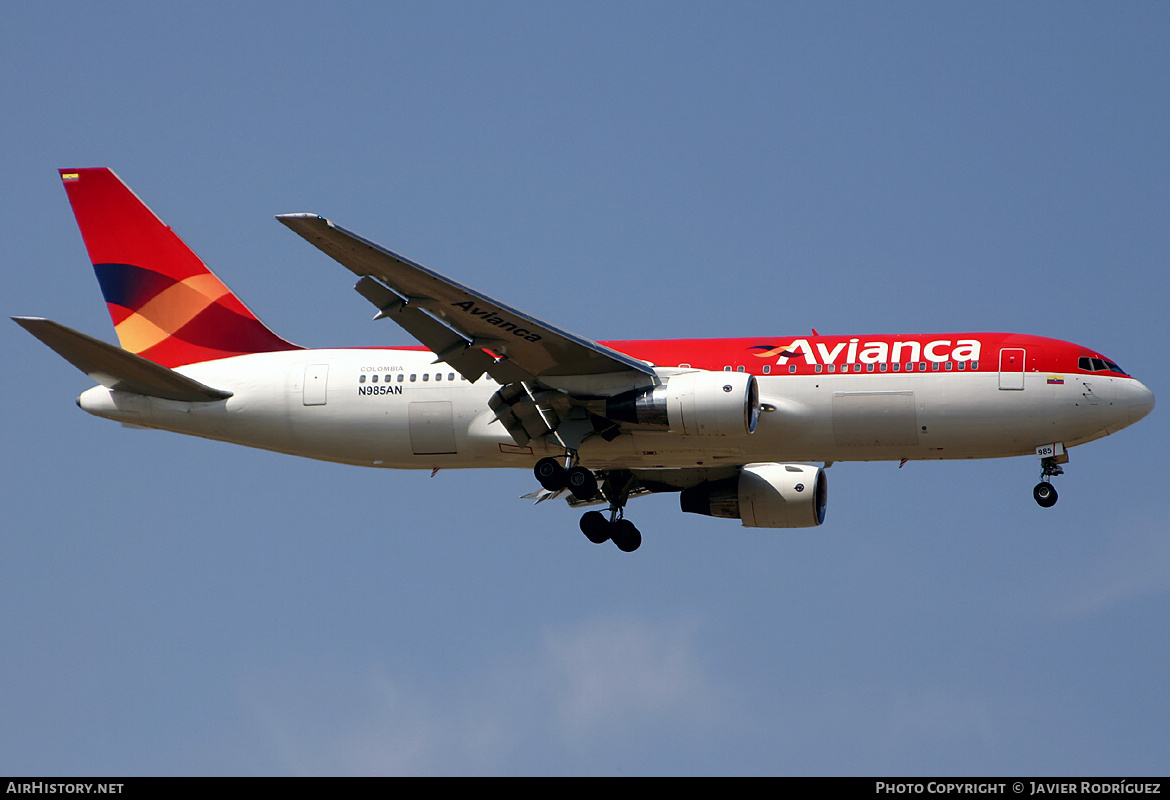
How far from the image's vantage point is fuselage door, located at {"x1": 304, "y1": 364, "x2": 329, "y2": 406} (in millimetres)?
34500

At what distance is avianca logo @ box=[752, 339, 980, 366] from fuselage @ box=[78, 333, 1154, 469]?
31 mm

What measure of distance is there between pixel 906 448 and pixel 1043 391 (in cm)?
316

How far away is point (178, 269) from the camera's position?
123 feet

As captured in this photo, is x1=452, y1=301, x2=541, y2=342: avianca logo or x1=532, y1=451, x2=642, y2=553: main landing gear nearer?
x1=452, y1=301, x2=541, y2=342: avianca logo

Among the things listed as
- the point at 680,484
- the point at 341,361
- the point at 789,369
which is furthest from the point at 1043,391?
Answer: the point at 341,361

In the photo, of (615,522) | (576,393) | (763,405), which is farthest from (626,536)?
(763,405)

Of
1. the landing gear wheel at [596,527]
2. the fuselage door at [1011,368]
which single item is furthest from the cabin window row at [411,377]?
the fuselage door at [1011,368]

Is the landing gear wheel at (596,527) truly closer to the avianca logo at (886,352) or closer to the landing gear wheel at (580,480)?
the landing gear wheel at (580,480)

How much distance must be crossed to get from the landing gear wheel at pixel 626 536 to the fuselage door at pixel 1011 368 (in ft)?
32.9

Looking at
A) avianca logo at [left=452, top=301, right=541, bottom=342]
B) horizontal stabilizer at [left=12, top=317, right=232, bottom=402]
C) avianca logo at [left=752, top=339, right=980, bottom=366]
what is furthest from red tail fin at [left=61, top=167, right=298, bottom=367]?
avianca logo at [left=752, top=339, right=980, bottom=366]

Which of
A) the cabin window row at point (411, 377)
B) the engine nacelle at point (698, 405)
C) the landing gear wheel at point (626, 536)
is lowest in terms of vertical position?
the landing gear wheel at point (626, 536)

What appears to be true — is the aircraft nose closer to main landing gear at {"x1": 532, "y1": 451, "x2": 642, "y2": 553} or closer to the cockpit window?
the cockpit window

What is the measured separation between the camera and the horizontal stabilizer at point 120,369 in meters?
32.6
